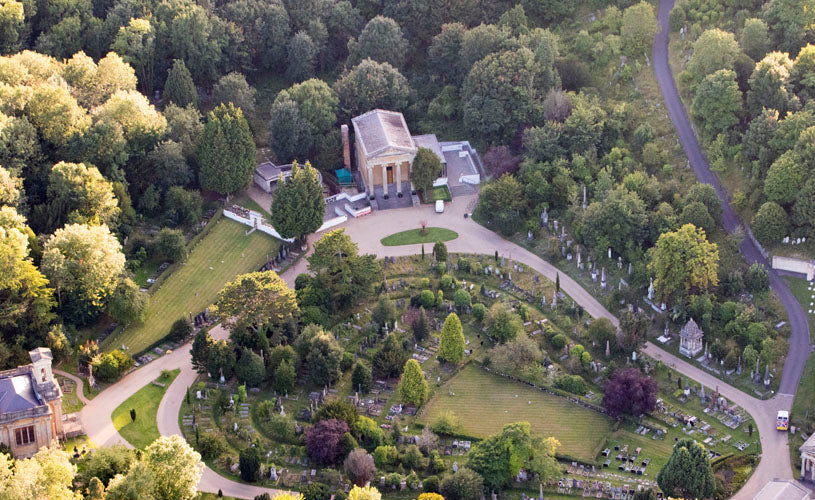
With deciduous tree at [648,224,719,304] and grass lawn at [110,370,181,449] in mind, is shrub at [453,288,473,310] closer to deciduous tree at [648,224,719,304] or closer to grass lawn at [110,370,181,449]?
deciduous tree at [648,224,719,304]

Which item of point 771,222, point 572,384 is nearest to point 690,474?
point 572,384

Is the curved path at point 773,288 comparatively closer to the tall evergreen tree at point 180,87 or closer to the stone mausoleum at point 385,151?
the stone mausoleum at point 385,151

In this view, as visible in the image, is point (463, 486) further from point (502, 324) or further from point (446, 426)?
point (502, 324)

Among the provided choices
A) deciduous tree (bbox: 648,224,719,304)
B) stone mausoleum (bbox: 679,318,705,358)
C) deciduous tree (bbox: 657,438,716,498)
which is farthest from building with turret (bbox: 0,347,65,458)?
deciduous tree (bbox: 648,224,719,304)

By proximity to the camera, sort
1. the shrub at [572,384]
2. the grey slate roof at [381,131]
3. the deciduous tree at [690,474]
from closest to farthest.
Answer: the deciduous tree at [690,474] < the shrub at [572,384] < the grey slate roof at [381,131]

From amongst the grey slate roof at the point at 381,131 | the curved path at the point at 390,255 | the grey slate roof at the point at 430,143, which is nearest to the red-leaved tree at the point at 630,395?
the curved path at the point at 390,255

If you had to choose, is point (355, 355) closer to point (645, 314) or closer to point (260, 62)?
point (645, 314)
